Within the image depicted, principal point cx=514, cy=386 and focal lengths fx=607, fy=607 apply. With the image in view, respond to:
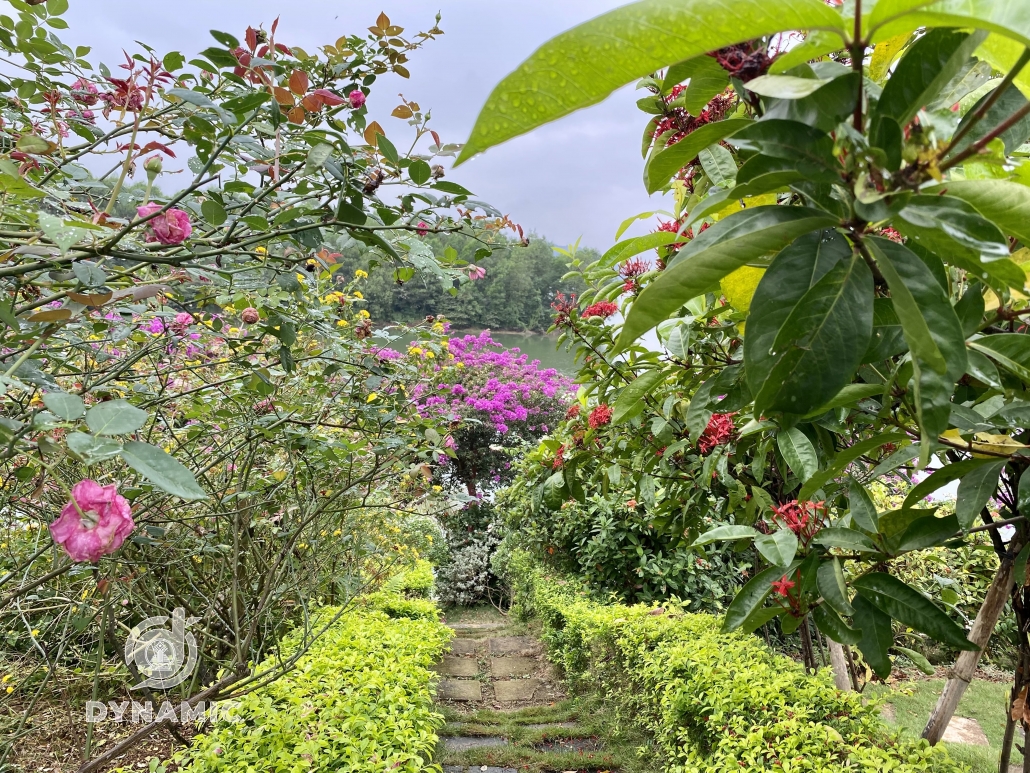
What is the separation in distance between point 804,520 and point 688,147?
0.82 metres

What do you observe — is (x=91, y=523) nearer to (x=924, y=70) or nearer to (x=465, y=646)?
(x=924, y=70)

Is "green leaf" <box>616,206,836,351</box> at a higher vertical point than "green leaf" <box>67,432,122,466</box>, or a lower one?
higher

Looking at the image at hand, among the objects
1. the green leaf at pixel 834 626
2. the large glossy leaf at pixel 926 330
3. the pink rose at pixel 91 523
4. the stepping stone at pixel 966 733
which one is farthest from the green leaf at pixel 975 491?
the stepping stone at pixel 966 733

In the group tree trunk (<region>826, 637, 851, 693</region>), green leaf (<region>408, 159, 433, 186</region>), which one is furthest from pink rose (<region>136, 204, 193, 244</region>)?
tree trunk (<region>826, 637, 851, 693</region>)

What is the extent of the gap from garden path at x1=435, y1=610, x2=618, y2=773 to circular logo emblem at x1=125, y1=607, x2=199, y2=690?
1.59 m

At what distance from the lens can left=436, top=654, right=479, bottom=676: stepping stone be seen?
5457mm

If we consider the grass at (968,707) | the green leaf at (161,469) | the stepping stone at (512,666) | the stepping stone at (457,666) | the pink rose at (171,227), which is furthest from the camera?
the stepping stone at (512,666)

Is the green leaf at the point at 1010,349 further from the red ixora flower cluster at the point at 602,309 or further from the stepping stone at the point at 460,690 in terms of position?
the stepping stone at the point at 460,690

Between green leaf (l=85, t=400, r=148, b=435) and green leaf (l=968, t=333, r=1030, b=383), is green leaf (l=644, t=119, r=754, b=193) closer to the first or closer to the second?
green leaf (l=968, t=333, r=1030, b=383)

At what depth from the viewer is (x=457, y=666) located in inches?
222

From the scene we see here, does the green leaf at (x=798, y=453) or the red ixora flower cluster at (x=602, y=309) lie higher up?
the red ixora flower cluster at (x=602, y=309)

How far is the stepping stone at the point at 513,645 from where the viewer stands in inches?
249

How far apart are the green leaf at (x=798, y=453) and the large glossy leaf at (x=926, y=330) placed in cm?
60

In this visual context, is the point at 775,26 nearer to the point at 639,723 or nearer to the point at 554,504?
the point at 554,504
